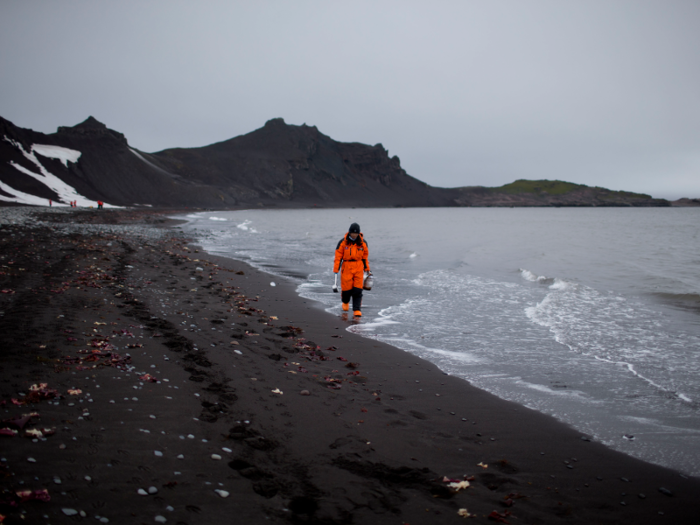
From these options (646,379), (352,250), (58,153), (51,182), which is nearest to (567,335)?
(646,379)

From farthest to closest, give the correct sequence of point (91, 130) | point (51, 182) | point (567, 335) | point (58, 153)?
point (91, 130), point (58, 153), point (51, 182), point (567, 335)

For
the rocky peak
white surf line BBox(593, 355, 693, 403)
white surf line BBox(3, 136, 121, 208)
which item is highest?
the rocky peak

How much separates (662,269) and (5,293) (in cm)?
2365

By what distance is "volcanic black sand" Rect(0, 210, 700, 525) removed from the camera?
302cm

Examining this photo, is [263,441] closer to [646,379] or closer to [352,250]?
[646,379]

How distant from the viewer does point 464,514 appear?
3221 millimetres

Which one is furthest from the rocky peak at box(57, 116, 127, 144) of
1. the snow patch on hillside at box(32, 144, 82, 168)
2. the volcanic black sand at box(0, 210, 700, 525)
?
the volcanic black sand at box(0, 210, 700, 525)

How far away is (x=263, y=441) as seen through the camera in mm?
3928

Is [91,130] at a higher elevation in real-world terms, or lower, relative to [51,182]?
higher

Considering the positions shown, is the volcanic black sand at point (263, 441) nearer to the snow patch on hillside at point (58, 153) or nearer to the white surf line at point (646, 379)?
the white surf line at point (646, 379)

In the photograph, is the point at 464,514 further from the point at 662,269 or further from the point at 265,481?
the point at 662,269

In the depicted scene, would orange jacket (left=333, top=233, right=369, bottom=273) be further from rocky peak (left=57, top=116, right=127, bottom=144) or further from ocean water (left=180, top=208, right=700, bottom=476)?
rocky peak (left=57, top=116, right=127, bottom=144)

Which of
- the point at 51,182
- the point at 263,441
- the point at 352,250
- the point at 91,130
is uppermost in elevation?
the point at 91,130

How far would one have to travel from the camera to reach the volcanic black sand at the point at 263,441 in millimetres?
3021
